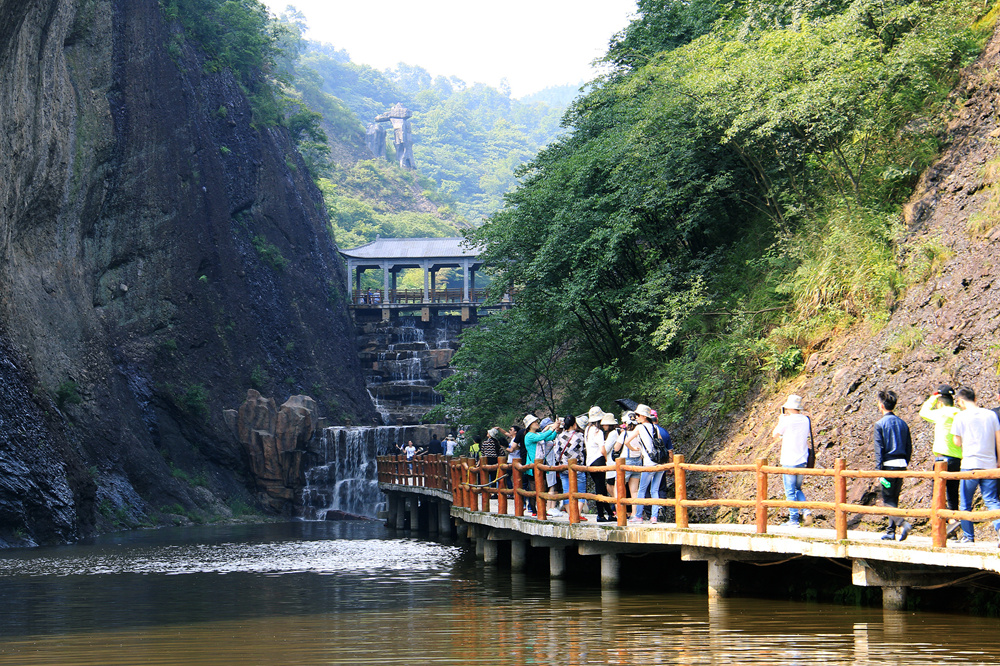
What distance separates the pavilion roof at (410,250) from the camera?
2456 inches

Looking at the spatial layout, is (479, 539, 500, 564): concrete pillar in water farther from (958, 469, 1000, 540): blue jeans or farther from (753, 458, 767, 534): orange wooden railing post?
(958, 469, 1000, 540): blue jeans

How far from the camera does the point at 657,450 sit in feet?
48.6

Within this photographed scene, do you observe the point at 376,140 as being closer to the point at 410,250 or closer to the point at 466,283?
the point at 410,250

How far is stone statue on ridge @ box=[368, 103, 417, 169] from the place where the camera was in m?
121

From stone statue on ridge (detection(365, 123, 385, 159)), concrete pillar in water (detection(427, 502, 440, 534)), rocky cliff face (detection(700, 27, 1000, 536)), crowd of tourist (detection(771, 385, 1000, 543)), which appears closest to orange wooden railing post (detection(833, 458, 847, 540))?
crowd of tourist (detection(771, 385, 1000, 543))

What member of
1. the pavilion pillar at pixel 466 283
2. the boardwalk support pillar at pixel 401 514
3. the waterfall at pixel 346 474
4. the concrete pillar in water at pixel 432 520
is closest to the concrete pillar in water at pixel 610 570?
the concrete pillar in water at pixel 432 520

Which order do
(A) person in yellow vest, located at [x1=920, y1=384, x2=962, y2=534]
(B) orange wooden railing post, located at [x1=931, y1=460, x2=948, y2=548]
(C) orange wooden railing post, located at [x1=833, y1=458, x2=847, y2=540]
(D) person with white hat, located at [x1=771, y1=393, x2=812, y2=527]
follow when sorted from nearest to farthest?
(B) orange wooden railing post, located at [x1=931, y1=460, x2=948, y2=548], (A) person in yellow vest, located at [x1=920, y1=384, x2=962, y2=534], (C) orange wooden railing post, located at [x1=833, y1=458, x2=847, y2=540], (D) person with white hat, located at [x1=771, y1=393, x2=812, y2=527]

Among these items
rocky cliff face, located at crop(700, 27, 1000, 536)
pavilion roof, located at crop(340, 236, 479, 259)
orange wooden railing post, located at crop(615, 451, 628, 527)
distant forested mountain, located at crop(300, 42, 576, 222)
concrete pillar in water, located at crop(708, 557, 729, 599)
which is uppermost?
distant forested mountain, located at crop(300, 42, 576, 222)

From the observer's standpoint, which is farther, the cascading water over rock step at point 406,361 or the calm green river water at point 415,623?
the cascading water over rock step at point 406,361

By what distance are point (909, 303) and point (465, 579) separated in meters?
8.63

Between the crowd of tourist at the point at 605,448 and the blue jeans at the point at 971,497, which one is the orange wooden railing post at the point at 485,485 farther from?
the blue jeans at the point at 971,497

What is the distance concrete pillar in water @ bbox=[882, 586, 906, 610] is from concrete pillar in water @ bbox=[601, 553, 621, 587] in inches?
171

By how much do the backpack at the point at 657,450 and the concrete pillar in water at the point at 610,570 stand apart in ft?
4.95

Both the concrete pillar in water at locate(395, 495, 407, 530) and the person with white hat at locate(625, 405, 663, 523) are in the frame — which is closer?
the person with white hat at locate(625, 405, 663, 523)
